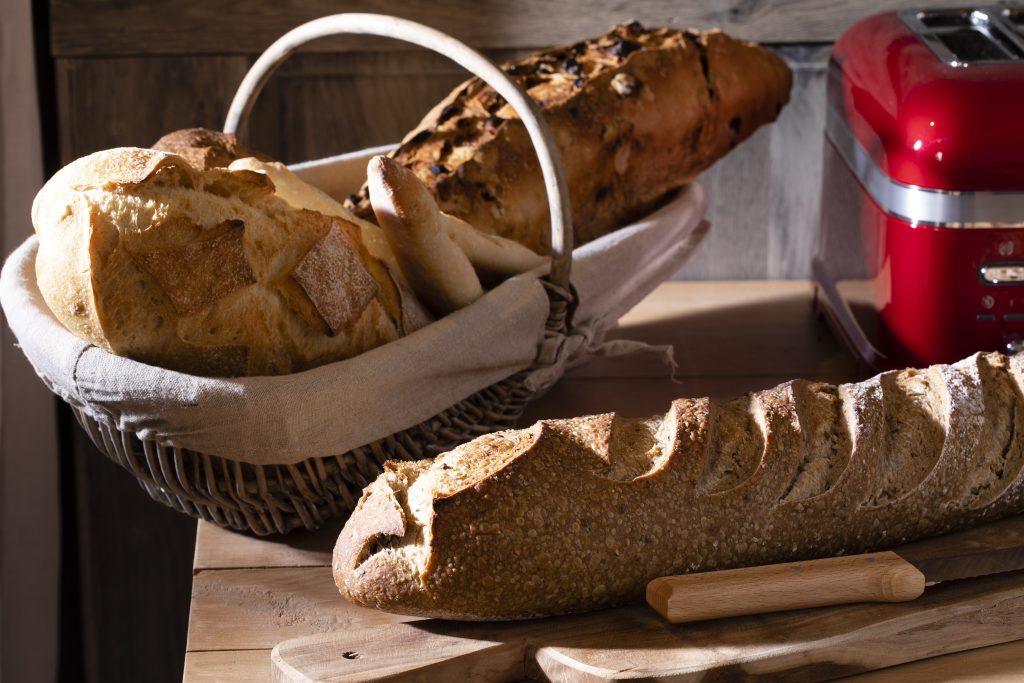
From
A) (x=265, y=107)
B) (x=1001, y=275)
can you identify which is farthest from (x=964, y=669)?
(x=265, y=107)

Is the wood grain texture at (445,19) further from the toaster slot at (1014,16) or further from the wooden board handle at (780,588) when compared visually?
the wooden board handle at (780,588)

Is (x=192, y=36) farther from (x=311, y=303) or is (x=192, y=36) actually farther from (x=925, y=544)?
(x=925, y=544)

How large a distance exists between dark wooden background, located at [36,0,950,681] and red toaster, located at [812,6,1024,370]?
522mm

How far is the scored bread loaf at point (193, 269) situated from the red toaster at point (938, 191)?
511 millimetres

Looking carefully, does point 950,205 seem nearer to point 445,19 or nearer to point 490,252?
point 490,252

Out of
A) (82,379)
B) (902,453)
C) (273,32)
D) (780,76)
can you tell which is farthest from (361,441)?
(273,32)

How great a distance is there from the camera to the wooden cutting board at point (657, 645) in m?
0.71

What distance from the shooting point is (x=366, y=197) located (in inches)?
42.8

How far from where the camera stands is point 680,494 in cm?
77

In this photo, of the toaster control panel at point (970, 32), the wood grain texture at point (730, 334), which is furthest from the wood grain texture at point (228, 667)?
the toaster control panel at point (970, 32)

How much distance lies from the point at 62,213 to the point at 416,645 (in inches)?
16.8

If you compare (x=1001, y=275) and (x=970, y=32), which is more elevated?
(x=970, y=32)

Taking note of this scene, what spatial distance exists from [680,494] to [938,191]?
0.41 meters

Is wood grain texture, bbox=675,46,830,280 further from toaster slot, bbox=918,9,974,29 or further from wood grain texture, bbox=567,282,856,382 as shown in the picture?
toaster slot, bbox=918,9,974,29
